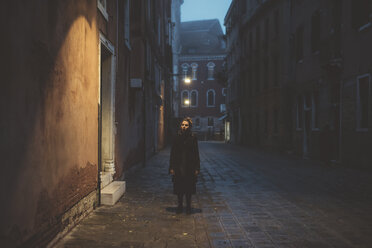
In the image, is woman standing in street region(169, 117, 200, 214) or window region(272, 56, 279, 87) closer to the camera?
woman standing in street region(169, 117, 200, 214)

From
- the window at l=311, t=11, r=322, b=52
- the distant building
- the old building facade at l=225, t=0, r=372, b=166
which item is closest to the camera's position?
the old building facade at l=225, t=0, r=372, b=166

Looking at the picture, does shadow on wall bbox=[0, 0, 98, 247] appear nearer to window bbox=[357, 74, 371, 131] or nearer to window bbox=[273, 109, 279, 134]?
window bbox=[357, 74, 371, 131]

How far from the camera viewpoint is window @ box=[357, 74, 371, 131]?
12.6m

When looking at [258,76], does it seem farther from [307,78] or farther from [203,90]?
[203,90]

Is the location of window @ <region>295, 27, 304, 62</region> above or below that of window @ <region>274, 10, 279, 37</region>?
below

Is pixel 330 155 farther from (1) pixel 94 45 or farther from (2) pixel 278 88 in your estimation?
(1) pixel 94 45

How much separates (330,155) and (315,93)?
393 centimetres

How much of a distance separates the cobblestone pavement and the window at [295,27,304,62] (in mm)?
11176

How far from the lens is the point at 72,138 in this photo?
4984 millimetres

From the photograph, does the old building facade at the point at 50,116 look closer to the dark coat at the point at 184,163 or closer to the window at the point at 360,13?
the dark coat at the point at 184,163

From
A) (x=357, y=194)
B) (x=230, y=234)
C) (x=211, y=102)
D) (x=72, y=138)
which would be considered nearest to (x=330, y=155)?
(x=357, y=194)

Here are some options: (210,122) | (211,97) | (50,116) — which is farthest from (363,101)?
(211,97)

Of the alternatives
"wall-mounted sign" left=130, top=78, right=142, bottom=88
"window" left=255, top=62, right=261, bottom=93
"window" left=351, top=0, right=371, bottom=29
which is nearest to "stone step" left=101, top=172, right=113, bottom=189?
"wall-mounted sign" left=130, top=78, right=142, bottom=88

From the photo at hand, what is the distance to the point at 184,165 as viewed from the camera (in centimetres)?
622
